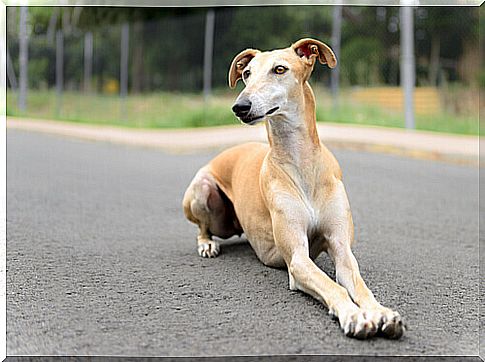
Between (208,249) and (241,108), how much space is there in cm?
80

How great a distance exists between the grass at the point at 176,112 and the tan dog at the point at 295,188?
4208 mm

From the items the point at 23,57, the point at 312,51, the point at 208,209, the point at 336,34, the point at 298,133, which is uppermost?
the point at 312,51

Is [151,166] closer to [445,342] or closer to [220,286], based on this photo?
[220,286]

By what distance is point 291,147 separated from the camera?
80.2 inches

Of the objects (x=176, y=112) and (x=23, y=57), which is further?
(x=176, y=112)

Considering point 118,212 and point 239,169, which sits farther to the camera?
point 118,212

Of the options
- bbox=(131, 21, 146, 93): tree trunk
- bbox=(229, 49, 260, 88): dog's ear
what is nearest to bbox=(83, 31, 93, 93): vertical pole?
bbox=(131, 21, 146, 93): tree trunk

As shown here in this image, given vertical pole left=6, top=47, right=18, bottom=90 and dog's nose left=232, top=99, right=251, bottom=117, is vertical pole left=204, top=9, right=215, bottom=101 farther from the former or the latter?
dog's nose left=232, top=99, right=251, bottom=117

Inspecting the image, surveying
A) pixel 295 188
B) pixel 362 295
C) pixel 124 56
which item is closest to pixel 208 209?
pixel 295 188

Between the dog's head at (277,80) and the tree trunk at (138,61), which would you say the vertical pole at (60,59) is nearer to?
the tree trunk at (138,61)

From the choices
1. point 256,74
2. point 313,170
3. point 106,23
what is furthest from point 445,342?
point 106,23

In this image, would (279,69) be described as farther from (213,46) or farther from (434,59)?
(213,46)

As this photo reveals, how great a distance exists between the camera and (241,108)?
1778mm

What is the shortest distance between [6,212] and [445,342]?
211cm
